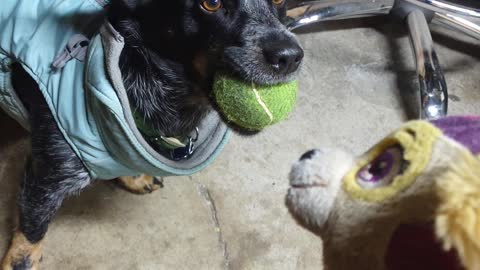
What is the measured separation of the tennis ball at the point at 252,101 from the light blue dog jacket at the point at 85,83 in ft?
0.60

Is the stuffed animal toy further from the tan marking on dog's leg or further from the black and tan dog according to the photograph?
the tan marking on dog's leg

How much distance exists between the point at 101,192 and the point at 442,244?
1265 millimetres

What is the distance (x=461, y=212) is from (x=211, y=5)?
0.73 m

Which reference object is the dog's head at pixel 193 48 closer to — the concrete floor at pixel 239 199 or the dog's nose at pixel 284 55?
the dog's nose at pixel 284 55

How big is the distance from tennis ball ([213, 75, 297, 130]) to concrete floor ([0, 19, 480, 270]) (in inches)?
12.1

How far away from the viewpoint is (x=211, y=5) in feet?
3.77

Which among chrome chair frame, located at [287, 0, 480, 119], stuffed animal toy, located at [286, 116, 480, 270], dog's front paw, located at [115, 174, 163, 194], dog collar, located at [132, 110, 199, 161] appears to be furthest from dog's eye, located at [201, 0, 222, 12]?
chrome chair frame, located at [287, 0, 480, 119]

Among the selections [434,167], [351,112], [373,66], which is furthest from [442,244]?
[373,66]

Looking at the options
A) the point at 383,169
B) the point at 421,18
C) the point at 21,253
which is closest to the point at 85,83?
the point at 21,253

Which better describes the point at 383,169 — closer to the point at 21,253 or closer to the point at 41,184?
the point at 41,184

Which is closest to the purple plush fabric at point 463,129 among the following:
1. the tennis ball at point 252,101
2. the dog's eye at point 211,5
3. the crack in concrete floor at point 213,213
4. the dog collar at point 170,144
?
the tennis ball at point 252,101

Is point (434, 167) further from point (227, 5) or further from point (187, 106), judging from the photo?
point (187, 106)

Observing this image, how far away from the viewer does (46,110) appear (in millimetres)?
1280

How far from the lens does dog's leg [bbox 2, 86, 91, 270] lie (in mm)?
1272
